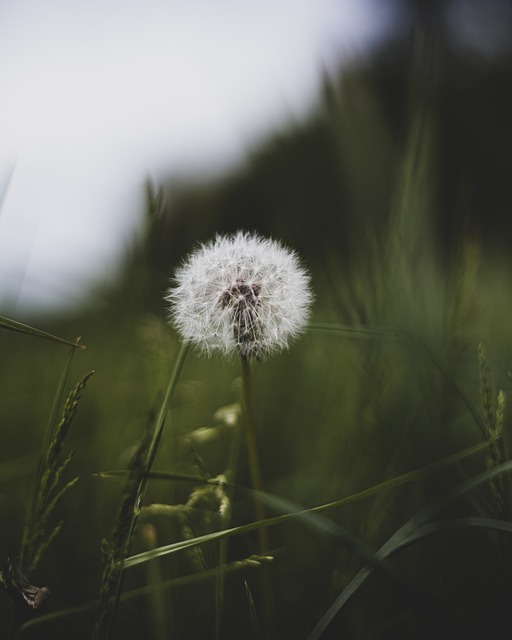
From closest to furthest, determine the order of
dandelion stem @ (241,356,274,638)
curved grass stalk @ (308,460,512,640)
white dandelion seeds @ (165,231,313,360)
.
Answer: curved grass stalk @ (308,460,512,640) → dandelion stem @ (241,356,274,638) → white dandelion seeds @ (165,231,313,360)

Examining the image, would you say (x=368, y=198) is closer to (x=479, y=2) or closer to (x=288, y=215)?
(x=288, y=215)

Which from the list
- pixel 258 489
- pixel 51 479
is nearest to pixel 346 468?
pixel 258 489

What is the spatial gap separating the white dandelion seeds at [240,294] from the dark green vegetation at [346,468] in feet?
0.18

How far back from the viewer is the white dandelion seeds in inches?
27.4

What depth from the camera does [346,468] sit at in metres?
0.77

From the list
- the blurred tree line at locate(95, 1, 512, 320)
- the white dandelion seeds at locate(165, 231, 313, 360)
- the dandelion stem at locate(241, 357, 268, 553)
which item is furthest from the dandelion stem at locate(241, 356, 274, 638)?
the blurred tree line at locate(95, 1, 512, 320)

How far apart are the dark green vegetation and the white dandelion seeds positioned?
0.05 m

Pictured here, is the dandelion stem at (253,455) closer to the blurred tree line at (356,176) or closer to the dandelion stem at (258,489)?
the dandelion stem at (258,489)

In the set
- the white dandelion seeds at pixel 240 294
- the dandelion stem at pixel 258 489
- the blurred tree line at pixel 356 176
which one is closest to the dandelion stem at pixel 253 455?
the dandelion stem at pixel 258 489

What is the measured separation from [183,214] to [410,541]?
9198mm

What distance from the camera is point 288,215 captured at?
1950 millimetres

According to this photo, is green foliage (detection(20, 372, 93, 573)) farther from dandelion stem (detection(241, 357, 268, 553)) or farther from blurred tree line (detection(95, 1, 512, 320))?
blurred tree line (detection(95, 1, 512, 320))

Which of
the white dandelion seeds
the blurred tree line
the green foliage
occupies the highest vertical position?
the blurred tree line

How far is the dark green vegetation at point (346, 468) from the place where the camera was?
45 centimetres
